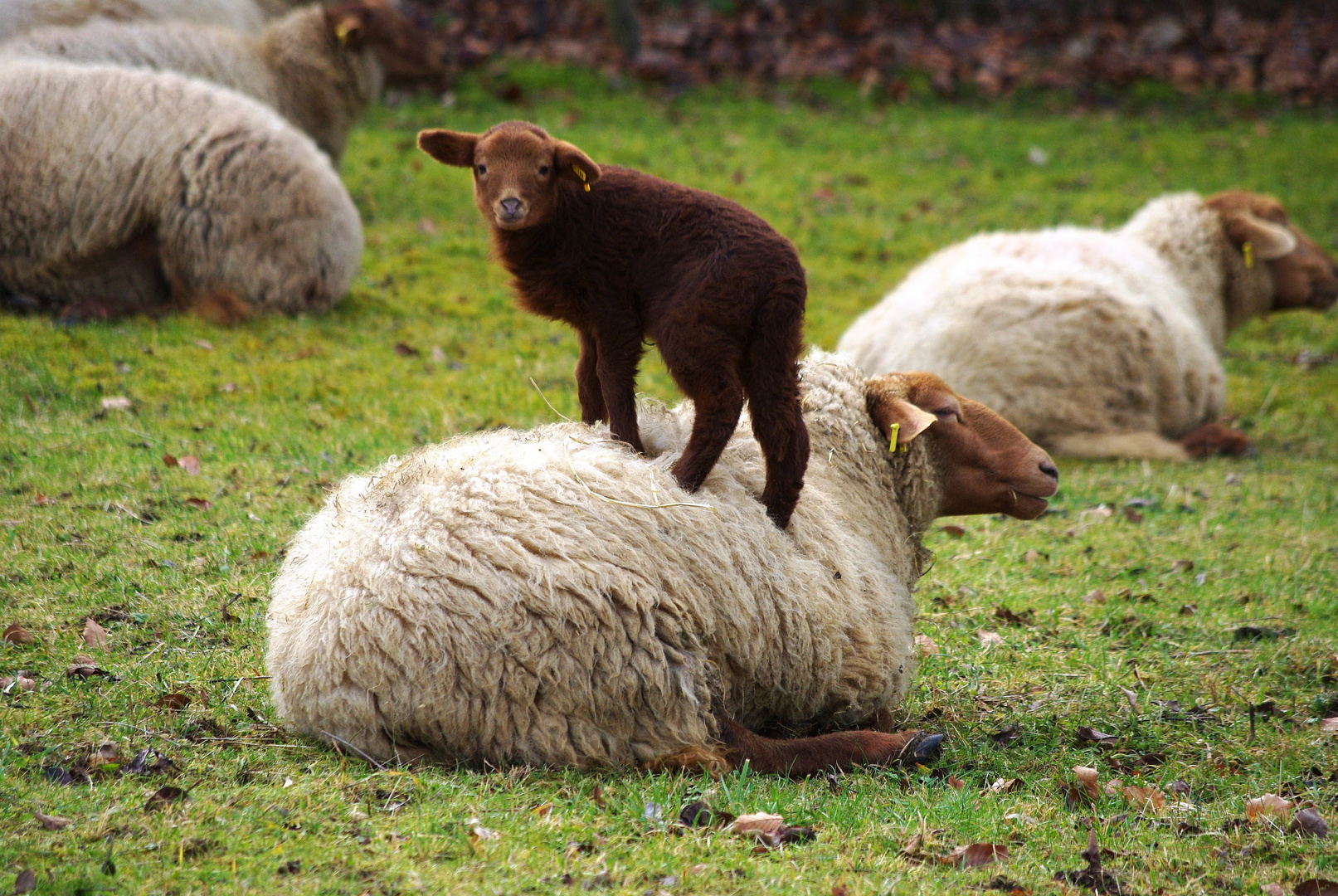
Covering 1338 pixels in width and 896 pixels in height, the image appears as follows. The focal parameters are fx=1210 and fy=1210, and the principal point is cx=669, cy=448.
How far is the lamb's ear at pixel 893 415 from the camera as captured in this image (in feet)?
16.5

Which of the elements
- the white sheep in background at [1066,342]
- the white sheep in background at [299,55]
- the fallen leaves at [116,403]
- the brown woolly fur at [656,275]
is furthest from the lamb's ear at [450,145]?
the white sheep in background at [299,55]

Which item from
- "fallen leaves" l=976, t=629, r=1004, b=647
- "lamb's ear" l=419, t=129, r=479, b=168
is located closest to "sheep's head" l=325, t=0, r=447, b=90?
"lamb's ear" l=419, t=129, r=479, b=168

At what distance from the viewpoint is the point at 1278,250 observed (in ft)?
35.0

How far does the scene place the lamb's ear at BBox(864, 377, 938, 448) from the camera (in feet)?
16.5

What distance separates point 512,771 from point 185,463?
392cm

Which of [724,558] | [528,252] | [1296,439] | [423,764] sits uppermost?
[528,252]

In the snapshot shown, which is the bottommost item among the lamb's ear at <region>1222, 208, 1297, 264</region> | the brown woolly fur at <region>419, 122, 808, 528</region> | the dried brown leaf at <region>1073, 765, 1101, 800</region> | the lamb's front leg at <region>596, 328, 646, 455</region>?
the dried brown leaf at <region>1073, 765, 1101, 800</region>

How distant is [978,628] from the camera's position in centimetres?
584

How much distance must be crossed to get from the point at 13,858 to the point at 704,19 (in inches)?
729

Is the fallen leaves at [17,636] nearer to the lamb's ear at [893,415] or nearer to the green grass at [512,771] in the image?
the green grass at [512,771]

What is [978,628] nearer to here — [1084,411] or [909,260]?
[1084,411]

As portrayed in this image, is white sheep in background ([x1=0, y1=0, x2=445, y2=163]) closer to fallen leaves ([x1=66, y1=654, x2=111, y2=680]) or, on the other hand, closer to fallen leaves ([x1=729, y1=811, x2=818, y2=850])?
fallen leaves ([x1=66, y1=654, x2=111, y2=680])

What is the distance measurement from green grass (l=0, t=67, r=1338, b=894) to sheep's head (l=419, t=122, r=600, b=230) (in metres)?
1.83

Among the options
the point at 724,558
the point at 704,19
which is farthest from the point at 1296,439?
the point at 704,19
